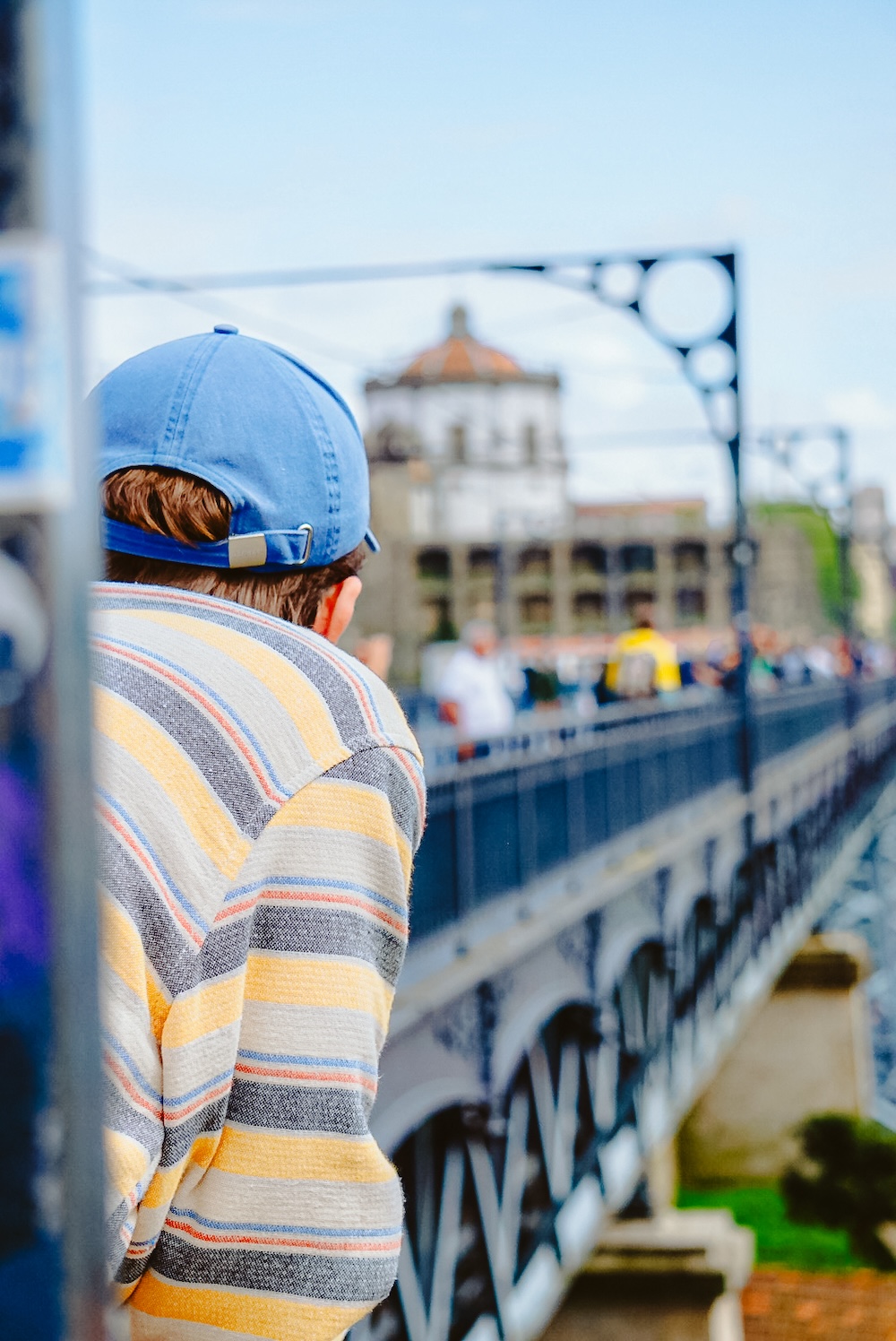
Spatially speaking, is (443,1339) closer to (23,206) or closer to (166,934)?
(166,934)

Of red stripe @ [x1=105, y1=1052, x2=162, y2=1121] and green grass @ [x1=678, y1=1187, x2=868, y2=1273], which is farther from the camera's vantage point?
green grass @ [x1=678, y1=1187, x2=868, y2=1273]

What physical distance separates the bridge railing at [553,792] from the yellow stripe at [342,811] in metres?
5.94

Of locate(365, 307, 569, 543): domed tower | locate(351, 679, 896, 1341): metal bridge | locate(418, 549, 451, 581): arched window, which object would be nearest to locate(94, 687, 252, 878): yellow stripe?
locate(351, 679, 896, 1341): metal bridge

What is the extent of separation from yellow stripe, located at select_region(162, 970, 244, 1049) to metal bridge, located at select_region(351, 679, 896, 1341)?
1961mm

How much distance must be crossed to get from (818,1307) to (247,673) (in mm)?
31607

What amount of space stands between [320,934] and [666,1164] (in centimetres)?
2345

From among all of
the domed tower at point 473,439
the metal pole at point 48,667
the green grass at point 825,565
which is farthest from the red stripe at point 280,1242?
the green grass at point 825,565

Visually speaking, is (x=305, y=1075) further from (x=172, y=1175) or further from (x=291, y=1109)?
(x=172, y=1175)

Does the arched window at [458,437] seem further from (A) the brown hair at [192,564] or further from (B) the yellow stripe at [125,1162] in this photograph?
(B) the yellow stripe at [125,1162]

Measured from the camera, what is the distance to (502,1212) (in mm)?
9562

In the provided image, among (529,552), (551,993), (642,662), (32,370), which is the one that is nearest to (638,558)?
(529,552)

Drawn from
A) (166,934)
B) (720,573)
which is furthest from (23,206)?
(720,573)

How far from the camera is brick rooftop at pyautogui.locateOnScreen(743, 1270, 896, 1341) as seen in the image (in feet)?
95.8

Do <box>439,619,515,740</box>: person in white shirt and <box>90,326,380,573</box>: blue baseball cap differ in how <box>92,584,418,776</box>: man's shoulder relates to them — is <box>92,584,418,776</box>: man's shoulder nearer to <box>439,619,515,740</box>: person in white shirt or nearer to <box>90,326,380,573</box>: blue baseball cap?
<box>90,326,380,573</box>: blue baseball cap
